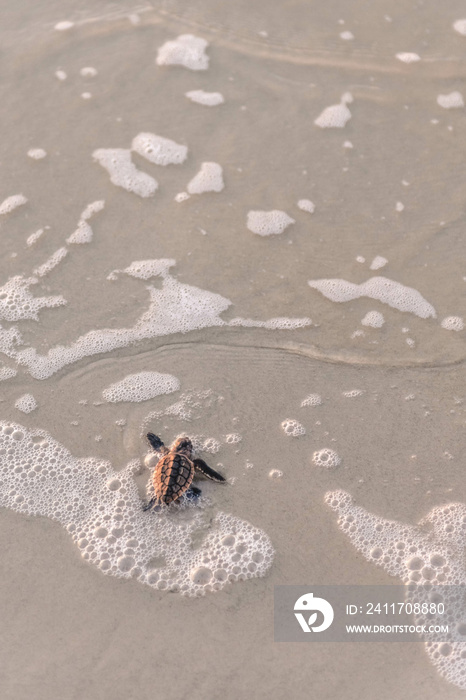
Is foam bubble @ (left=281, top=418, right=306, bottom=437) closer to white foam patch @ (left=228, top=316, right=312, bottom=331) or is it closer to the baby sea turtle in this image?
the baby sea turtle

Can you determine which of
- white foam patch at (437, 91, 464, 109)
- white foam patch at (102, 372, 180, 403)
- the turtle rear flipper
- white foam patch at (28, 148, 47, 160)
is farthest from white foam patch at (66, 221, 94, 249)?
white foam patch at (437, 91, 464, 109)

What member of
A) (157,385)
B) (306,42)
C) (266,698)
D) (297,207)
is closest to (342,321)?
(297,207)

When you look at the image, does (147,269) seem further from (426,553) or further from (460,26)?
(460,26)

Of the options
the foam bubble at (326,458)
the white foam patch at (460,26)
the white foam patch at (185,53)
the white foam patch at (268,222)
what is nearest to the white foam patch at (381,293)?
the white foam patch at (268,222)

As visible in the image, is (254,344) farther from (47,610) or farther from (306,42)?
(306,42)

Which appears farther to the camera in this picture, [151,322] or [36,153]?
[36,153]

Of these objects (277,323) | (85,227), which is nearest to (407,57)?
(277,323)

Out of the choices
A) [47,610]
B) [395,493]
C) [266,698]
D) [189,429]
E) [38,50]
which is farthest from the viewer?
[38,50]
